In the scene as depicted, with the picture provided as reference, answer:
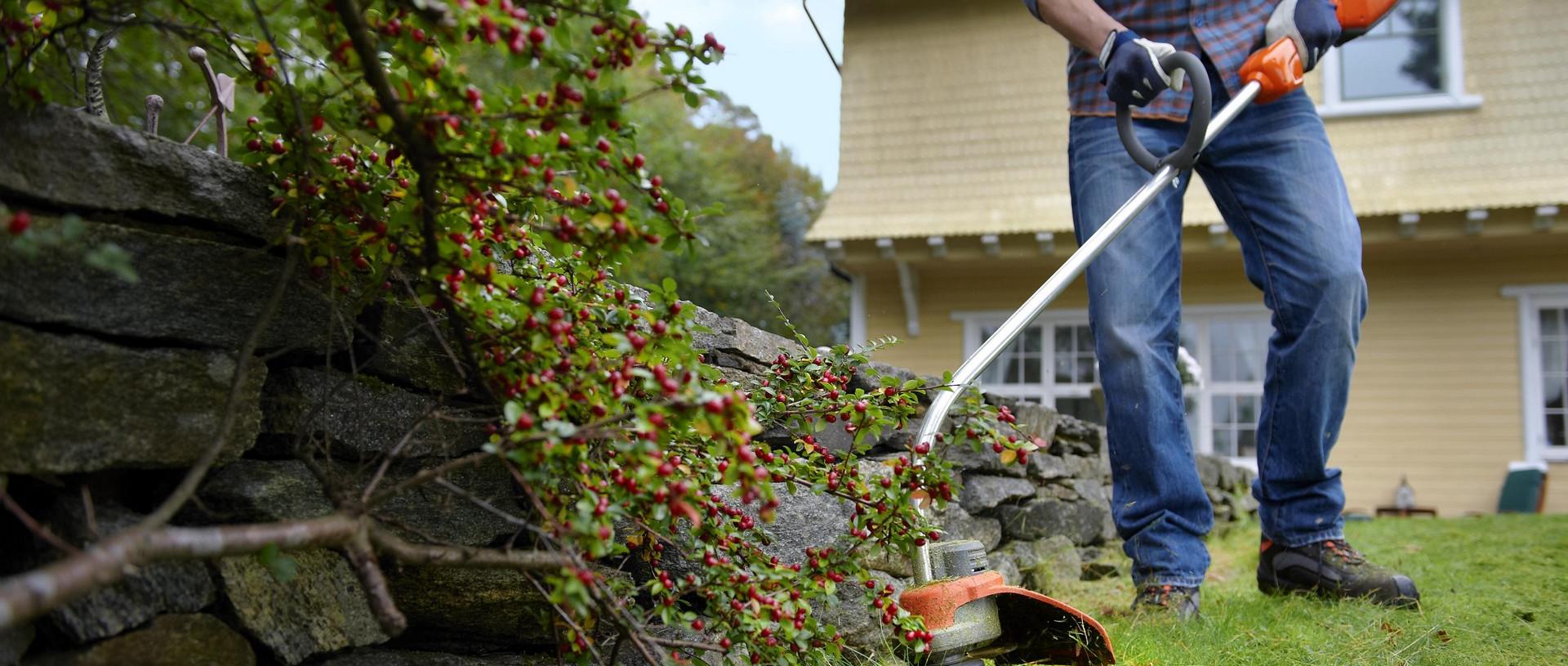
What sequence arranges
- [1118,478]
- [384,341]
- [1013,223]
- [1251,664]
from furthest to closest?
[1013,223]
[1118,478]
[1251,664]
[384,341]

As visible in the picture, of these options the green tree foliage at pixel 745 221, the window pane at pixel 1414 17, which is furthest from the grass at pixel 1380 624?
the green tree foliage at pixel 745 221

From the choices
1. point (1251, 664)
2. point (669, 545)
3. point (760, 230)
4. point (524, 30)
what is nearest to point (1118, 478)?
point (1251, 664)

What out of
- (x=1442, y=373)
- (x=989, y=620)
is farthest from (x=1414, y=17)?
(x=989, y=620)

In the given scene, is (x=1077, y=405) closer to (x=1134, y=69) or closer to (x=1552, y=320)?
(x=1552, y=320)

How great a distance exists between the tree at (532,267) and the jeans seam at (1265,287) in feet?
3.50

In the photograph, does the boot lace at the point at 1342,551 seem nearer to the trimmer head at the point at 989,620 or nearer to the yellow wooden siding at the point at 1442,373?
the trimmer head at the point at 989,620

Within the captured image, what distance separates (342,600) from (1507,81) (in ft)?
27.3

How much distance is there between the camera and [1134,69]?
79.1 inches

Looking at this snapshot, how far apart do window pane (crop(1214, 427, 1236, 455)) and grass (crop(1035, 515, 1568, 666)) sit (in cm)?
511

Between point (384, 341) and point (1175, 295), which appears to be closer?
point (384, 341)

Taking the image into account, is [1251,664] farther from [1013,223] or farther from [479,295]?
[1013,223]

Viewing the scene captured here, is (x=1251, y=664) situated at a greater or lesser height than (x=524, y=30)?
lesser

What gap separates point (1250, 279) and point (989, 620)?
1099 millimetres

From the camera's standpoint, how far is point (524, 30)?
3.08ft
